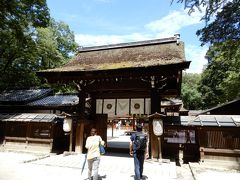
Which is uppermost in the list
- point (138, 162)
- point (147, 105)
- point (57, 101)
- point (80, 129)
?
point (57, 101)

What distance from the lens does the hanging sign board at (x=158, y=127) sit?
11.7 meters

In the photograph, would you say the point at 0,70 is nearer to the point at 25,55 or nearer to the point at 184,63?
the point at 25,55

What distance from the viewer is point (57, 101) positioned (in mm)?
20734

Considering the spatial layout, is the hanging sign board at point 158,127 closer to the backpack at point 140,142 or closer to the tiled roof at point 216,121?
the tiled roof at point 216,121

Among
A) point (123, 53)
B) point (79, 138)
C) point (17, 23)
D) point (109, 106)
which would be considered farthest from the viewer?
point (17, 23)

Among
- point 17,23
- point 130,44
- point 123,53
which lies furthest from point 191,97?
point 17,23

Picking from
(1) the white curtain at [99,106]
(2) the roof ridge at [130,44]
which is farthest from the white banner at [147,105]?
(2) the roof ridge at [130,44]

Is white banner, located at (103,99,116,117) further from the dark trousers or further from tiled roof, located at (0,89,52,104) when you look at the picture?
tiled roof, located at (0,89,52,104)

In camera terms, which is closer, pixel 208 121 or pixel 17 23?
pixel 208 121

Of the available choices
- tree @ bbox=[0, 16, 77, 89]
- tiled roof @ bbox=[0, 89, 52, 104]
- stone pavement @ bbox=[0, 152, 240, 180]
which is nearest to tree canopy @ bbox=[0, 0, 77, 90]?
tree @ bbox=[0, 16, 77, 89]

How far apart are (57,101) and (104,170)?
12.2 m

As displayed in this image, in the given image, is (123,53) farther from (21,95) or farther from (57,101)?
(21,95)

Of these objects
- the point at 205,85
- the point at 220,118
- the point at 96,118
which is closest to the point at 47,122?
the point at 96,118

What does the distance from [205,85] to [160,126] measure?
37.1 meters
